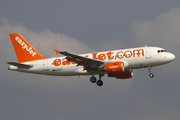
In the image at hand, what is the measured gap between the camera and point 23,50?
56750mm

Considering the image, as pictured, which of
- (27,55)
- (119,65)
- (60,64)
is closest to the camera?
(119,65)

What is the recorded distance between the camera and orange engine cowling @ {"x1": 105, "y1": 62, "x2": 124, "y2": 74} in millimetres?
48312

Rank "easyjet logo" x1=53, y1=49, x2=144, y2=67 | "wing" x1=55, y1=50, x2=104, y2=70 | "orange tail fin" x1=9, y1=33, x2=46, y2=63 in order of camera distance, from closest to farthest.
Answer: "wing" x1=55, y1=50, x2=104, y2=70, "easyjet logo" x1=53, y1=49, x2=144, y2=67, "orange tail fin" x1=9, y1=33, x2=46, y2=63

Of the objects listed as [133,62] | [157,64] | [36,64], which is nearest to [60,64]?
[36,64]

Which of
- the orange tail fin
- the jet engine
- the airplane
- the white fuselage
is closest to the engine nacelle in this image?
the airplane

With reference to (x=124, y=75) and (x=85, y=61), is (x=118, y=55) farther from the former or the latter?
(x=124, y=75)

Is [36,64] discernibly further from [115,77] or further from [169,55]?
[169,55]

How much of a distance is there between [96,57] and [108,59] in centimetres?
198

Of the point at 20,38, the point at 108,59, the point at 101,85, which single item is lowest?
the point at 101,85

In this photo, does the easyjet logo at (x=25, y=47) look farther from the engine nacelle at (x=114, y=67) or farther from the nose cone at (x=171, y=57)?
the nose cone at (x=171, y=57)

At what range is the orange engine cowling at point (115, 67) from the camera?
4831cm

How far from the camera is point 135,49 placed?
49781 millimetres

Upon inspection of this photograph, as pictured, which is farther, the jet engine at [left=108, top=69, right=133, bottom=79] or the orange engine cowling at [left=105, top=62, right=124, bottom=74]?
the jet engine at [left=108, top=69, right=133, bottom=79]

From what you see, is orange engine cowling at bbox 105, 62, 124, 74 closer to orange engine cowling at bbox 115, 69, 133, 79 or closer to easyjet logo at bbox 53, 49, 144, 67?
easyjet logo at bbox 53, 49, 144, 67
